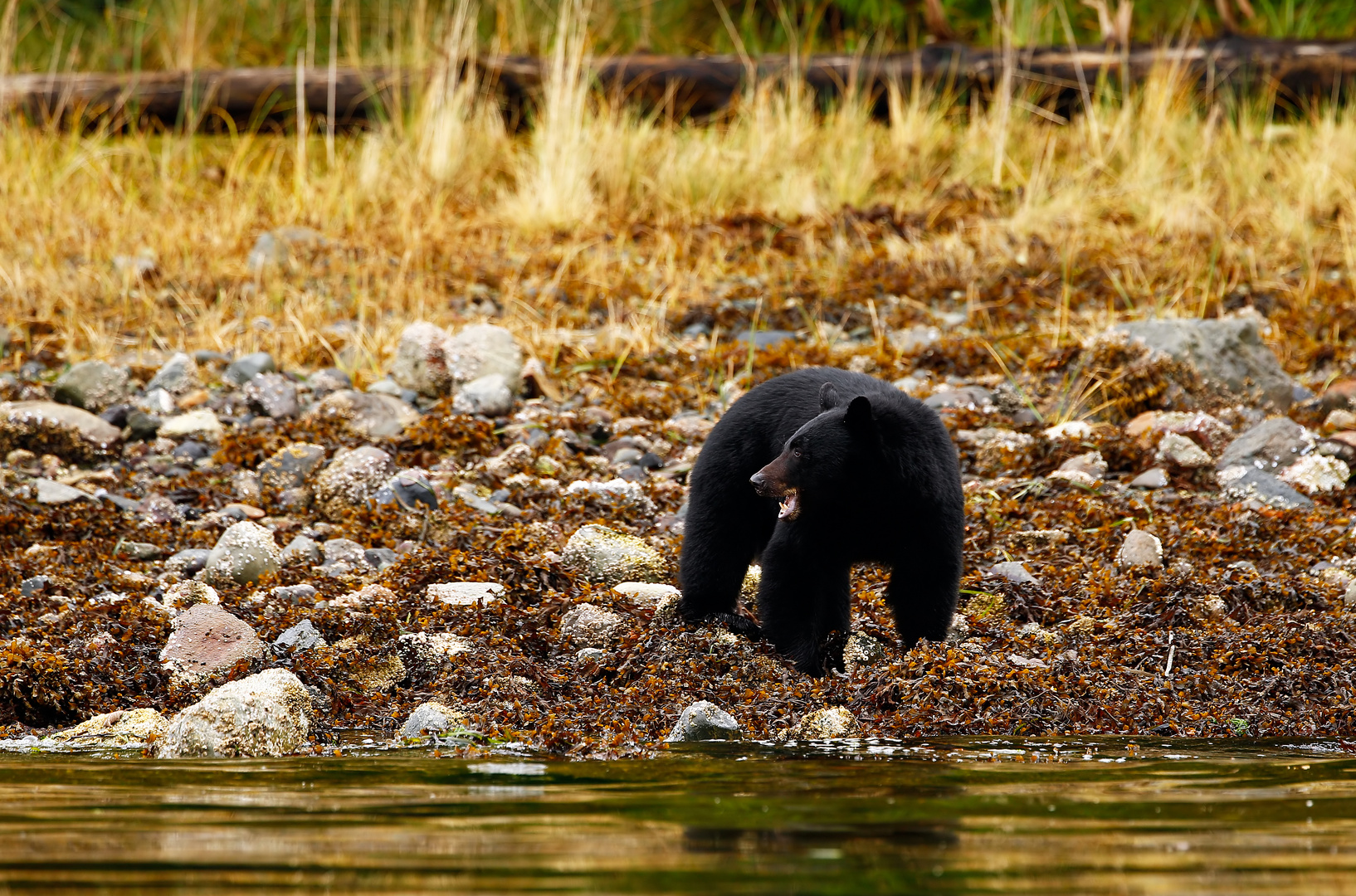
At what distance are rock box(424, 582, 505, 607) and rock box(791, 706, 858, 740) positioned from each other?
1328 mm

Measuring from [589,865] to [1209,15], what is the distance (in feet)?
49.0

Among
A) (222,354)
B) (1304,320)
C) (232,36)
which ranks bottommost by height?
(222,354)

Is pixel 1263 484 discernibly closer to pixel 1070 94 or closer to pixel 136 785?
pixel 136 785

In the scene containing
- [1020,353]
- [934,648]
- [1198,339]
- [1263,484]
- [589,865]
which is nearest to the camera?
[589,865]

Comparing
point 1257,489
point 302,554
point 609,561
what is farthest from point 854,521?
point 1257,489

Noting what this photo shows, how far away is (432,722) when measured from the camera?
12.9 feet

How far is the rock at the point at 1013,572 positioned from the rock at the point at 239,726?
2.54m

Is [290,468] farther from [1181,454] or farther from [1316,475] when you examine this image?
[1316,475]

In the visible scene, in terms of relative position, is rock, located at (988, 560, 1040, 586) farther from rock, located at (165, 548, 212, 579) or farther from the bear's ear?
rock, located at (165, 548, 212, 579)

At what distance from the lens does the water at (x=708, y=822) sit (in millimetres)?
2242

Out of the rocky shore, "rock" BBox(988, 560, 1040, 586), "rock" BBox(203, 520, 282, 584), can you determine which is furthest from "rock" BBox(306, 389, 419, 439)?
"rock" BBox(988, 560, 1040, 586)

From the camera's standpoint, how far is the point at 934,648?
4.34m

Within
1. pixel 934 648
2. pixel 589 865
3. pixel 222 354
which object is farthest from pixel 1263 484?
pixel 222 354

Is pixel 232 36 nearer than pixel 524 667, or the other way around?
pixel 524 667
